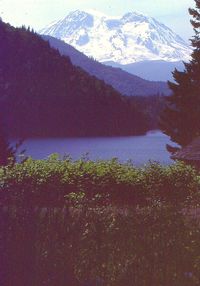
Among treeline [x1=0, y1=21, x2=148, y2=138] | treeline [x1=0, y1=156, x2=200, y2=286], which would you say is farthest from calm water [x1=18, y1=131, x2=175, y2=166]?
treeline [x1=0, y1=156, x2=200, y2=286]

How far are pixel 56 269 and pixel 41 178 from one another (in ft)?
52.0

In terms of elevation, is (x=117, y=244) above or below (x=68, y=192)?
above

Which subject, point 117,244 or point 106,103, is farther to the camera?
point 106,103

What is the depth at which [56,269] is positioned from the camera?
18.4 feet

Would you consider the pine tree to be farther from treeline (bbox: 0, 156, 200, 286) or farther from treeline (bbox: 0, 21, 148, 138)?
treeline (bbox: 0, 21, 148, 138)

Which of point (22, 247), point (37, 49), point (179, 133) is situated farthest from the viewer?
point (37, 49)

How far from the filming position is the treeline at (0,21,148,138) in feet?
485

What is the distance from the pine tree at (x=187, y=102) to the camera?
4309 centimetres

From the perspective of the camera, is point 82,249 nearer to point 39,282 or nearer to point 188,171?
point 39,282

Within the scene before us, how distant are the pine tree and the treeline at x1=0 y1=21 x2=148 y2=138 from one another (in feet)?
297

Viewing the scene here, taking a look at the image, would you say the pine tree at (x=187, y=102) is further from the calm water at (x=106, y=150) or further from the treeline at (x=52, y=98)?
the treeline at (x=52, y=98)

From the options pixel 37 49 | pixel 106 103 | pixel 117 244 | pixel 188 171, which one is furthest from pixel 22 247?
pixel 37 49

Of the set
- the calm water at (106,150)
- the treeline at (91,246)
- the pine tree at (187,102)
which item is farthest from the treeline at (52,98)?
the treeline at (91,246)

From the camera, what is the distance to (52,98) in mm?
160500
